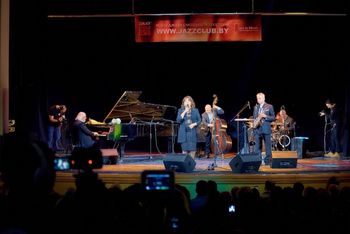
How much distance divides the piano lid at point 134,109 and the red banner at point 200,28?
1711 millimetres

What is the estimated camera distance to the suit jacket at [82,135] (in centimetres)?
1305

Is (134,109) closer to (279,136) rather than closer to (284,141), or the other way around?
(279,136)

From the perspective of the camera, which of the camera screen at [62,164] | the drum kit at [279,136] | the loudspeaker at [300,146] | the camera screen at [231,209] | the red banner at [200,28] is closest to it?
the camera screen at [62,164]

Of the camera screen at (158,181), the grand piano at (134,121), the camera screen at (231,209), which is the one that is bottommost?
the camera screen at (231,209)

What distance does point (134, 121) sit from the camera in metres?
14.5

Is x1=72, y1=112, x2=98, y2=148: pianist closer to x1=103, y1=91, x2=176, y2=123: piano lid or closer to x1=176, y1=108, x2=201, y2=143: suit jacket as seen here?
x1=103, y1=91, x2=176, y2=123: piano lid

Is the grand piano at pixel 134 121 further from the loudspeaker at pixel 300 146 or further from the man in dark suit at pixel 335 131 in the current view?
the man in dark suit at pixel 335 131

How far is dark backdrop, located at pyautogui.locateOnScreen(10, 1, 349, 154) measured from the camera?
1584cm

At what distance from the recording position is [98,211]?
456 cm

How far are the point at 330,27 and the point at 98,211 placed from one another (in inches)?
509

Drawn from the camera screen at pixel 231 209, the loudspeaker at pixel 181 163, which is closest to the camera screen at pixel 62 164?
the camera screen at pixel 231 209

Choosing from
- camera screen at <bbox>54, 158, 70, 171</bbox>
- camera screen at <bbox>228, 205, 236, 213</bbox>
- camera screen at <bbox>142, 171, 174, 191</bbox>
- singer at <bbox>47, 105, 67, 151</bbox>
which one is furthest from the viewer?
singer at <bbox>47, 105, 67, 151</bbox>

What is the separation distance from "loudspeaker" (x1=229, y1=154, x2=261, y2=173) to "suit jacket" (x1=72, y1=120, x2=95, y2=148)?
13.4 ft

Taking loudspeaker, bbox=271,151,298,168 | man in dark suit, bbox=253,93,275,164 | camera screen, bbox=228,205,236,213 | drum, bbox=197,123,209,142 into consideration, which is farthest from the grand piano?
camera screen, bbox=228,205,236,213
